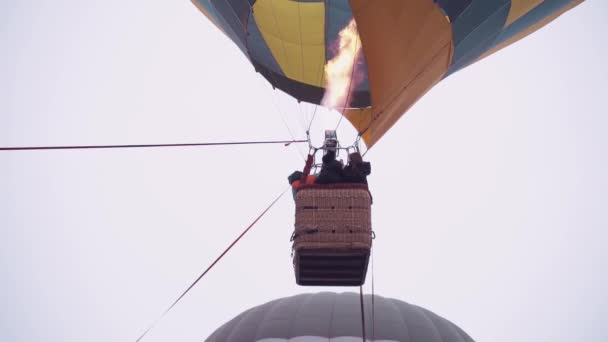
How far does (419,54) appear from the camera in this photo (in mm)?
4766

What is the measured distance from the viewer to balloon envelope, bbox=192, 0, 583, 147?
4.71 m

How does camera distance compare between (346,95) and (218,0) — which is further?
(346,95)

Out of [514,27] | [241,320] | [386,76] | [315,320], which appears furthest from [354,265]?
[241,320]

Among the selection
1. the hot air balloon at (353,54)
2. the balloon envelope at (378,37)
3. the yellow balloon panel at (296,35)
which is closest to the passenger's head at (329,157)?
the hot air balloon at (353,54)

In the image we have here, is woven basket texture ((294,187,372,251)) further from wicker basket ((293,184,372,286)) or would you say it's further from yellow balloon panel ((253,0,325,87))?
yellow balloon panel ((253,0,325,87))

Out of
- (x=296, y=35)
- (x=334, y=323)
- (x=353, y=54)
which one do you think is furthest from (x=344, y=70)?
(x=334, y=323)

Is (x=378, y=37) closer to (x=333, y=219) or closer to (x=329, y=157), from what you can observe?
(x=329, y=157)

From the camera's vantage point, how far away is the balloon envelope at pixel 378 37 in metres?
4.71

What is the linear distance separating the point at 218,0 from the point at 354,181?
1.95 meters

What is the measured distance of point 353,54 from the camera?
522cm

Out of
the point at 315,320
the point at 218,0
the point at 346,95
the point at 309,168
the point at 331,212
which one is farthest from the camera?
the point at 315,320

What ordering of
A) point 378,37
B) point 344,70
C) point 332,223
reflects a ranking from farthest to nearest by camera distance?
point 344,70 < point 378,37 < point 332,223

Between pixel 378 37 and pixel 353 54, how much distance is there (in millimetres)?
457

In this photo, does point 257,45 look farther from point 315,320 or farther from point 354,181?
point 315,320
